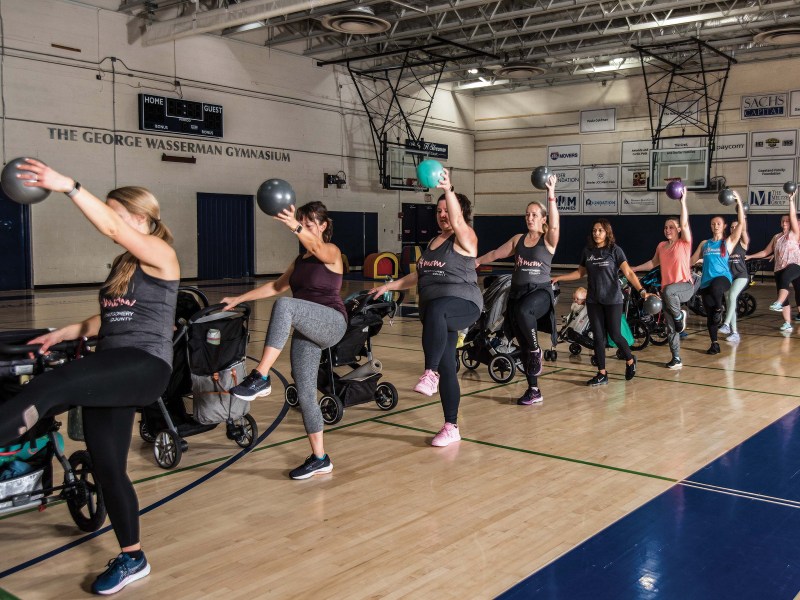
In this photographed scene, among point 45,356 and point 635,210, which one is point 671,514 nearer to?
point 45,356

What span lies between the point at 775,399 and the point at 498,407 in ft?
7.61

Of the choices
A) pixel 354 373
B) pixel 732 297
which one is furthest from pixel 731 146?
pixel 354 373

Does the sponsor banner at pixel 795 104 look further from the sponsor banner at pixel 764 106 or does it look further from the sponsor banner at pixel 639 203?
the sponsor banner at pixel 639 203

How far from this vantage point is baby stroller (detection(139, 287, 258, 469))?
4.60 meters

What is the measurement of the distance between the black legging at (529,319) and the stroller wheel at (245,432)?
7.69 feet

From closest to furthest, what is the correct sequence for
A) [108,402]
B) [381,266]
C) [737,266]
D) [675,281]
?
[108,402] < [675,281] < [737,266] < [381,266]

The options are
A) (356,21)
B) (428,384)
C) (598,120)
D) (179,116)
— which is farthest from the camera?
(598,120)

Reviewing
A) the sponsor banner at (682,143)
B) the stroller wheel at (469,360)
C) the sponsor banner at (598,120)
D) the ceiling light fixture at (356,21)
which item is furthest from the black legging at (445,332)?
the sponsor banner at (598,120)

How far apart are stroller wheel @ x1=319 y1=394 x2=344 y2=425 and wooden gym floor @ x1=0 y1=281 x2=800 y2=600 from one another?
5.5 inches

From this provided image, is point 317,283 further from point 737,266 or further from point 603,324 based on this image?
point 737,266

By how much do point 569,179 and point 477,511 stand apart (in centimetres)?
2259

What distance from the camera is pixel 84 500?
3529 millimetres

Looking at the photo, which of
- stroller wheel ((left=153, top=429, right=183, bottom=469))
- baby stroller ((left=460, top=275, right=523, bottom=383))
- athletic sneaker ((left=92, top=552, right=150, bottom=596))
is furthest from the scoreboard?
athletic sneaker ((left=92, top=552, right=150, bottom=596))

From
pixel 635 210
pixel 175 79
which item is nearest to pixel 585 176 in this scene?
pixel 635 210
